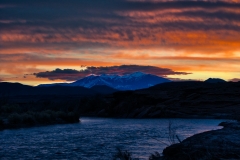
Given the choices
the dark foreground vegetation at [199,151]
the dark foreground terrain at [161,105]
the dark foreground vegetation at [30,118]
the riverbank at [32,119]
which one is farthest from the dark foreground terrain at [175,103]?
the dark foreground vegetation at [199,151]

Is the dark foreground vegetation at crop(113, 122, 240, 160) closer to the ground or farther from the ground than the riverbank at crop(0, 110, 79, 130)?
farther from the ground

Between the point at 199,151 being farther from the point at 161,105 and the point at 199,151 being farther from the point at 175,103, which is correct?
the point at 175,103

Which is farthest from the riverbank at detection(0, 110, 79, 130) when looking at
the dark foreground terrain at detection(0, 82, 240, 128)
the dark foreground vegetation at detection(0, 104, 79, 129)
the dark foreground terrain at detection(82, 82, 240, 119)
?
the dark foreground terrain at detection(82, 82, 240, 119)

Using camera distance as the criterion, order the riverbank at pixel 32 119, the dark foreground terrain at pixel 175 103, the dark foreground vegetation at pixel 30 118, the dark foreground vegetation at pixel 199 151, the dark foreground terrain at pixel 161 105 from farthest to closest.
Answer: the dark foreground terrain at pixel 175 103 → the dark foreground terrain at pixel 161 105 → the dark foreground vegetation at pixel 30 118 → the riverbank at pixel 32 119 → the dark foreground vegetation at pixel 199 151

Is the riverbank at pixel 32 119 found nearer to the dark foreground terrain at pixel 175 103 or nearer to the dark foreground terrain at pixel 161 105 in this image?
the dark foreground terrain at pixel 161 105

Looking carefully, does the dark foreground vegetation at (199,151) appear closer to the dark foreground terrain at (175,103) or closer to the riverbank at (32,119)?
the riverbank at (32,119)

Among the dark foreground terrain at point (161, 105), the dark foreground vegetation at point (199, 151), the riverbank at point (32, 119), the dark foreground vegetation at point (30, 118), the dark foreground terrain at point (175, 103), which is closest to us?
the dark foreground vegetation at point (199, 151)

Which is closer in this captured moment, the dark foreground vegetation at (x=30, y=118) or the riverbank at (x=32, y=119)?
the riverbank at (x=32, y=119)

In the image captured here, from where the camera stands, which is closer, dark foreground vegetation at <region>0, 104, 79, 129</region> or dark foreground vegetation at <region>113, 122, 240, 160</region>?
dark foreground vegetation at <region>113, 122, 240, 160</region>

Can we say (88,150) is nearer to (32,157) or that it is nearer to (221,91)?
(32,157)

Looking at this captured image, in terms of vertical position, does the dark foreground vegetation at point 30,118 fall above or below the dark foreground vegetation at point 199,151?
below

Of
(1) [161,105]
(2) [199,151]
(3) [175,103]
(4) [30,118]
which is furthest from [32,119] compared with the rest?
(2) [199,151]

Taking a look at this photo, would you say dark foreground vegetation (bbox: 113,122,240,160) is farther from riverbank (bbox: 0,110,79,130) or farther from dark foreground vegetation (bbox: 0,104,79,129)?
dark foreground vegetation (bbox: 0,104,79,129)

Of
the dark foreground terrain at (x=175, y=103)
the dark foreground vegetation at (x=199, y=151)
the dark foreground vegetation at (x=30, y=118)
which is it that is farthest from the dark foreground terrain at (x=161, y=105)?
the dark foreground vegetation at (x=199, y=151)
